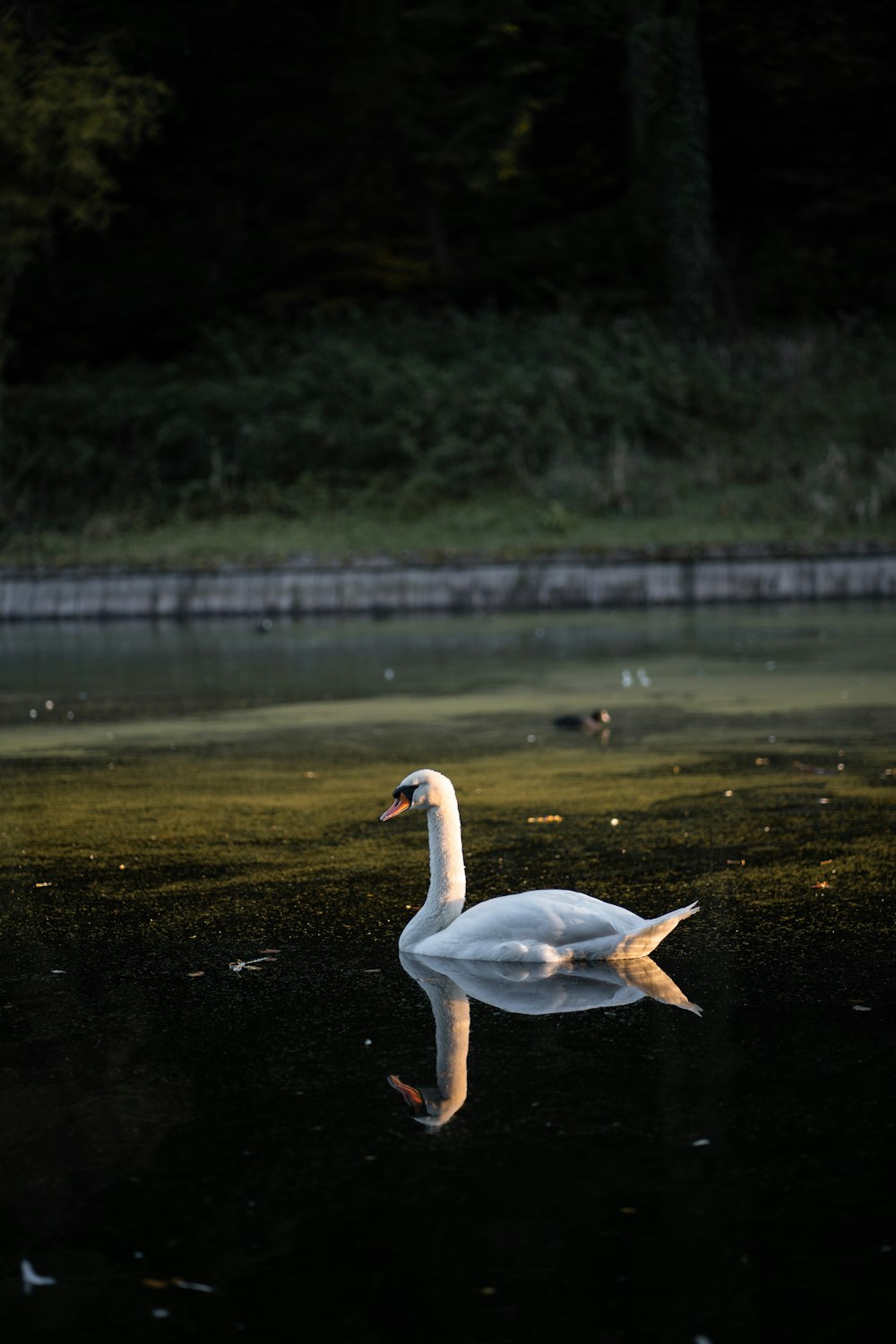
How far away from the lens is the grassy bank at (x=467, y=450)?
16359 mm

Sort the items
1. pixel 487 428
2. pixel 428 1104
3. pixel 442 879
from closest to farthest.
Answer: pixel 428 1104 < pixel 442 879 < pixel 487 428

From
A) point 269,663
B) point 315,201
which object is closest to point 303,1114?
point 269,663

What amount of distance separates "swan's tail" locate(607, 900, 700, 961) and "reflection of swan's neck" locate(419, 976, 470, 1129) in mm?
357

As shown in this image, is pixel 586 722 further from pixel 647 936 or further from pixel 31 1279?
pixel 31 1279

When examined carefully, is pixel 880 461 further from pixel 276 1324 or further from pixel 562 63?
pixel 276 1324

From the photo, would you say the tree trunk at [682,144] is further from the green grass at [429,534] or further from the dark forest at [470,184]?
the green grass at [429,534]

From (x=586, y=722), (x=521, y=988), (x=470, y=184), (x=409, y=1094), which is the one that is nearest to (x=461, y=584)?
(x=586, y=722)

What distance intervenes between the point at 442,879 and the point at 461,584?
1050cm

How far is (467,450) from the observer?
18203 mm

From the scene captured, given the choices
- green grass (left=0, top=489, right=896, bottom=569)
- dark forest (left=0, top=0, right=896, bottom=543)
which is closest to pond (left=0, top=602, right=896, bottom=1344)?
green grass (left=0, top=489, right=896, bottom=569)

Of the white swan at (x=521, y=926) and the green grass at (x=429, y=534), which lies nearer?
the white swan at (x=521, y=926)

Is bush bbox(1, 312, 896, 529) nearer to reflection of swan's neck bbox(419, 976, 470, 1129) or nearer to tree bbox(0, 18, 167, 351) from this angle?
tree bbox(0, 18, 167, 351)

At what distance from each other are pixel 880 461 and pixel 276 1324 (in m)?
15.2

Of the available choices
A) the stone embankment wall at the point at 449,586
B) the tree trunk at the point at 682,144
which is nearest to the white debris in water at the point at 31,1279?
the stone embankment wall at the point at 449,586
